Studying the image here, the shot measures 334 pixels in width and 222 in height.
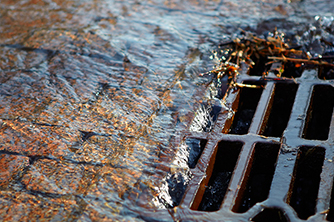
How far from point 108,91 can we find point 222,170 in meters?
0.78

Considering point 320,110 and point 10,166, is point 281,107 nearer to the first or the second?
point 320,110

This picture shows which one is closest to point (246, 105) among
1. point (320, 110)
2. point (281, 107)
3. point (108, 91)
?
point (281, 107)

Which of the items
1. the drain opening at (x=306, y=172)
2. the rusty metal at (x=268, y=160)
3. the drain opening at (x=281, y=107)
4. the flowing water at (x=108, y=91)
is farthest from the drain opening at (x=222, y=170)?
the drain opening at (x=281, y=107)

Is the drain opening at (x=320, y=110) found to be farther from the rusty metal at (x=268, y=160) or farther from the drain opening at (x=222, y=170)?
the drain opening at (x=222, y=170)

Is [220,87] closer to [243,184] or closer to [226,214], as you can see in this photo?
[243,184]

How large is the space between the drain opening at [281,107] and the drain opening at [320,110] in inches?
4.4

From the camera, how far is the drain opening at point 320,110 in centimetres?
173

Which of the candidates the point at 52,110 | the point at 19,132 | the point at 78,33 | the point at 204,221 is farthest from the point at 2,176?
the point at 78,33

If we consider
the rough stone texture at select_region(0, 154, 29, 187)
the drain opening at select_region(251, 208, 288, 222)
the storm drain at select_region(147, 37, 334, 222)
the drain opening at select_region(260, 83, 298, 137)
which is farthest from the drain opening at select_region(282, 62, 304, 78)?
the rough stone texture at select_region(0, 154, 29, 187)

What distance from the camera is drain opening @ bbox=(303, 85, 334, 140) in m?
1.73

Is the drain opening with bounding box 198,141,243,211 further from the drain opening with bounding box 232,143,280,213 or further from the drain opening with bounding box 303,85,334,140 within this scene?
the drain opening with bounding box 303,85,334,140

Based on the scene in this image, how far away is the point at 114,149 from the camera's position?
1.50 meters

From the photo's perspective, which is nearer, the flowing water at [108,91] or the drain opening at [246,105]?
the flowing water at [108,91]

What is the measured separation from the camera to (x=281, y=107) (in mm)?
1844
